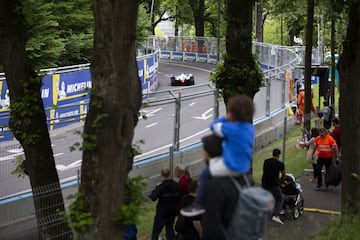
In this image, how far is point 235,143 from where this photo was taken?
438cm

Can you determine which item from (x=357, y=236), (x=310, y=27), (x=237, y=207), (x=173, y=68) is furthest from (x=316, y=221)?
(x=173, y=68)

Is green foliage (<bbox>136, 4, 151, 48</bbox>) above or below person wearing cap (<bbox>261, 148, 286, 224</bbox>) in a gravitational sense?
above

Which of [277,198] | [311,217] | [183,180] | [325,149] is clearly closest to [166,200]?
[183,180]

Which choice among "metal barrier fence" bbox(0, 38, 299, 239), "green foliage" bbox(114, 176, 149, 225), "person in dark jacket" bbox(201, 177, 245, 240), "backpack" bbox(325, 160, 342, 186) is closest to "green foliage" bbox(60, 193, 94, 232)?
"green foliage" bbox(114, 176, 149, 225)

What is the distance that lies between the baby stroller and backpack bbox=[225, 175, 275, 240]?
695cm

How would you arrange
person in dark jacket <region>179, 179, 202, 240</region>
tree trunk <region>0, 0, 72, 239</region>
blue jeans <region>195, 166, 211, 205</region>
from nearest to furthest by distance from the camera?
blue jeans <region>195, 166, 211, 205</region>
person in dark jacket <region>179, 179, 202, 240</region>
tree trunk <region>0, 0, 72, 239</region>

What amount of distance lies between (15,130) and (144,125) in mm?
6004

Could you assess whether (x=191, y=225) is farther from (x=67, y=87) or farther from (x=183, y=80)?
(x=183, y=80)

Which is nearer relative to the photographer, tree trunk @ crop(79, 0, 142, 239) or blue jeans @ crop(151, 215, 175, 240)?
tree trunk @ crop(79, 0, 142, 239)

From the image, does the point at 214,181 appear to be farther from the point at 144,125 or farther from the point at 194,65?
the point at 194,65

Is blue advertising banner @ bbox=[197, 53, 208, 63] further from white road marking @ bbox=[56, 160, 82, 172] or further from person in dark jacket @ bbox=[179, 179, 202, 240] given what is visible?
person in dark jacket @ bbox=[179, 179, 202, 240]

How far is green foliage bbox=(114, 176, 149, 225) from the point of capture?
21.9ft

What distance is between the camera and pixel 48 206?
357 inches

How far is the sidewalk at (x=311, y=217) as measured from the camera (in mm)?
10312
